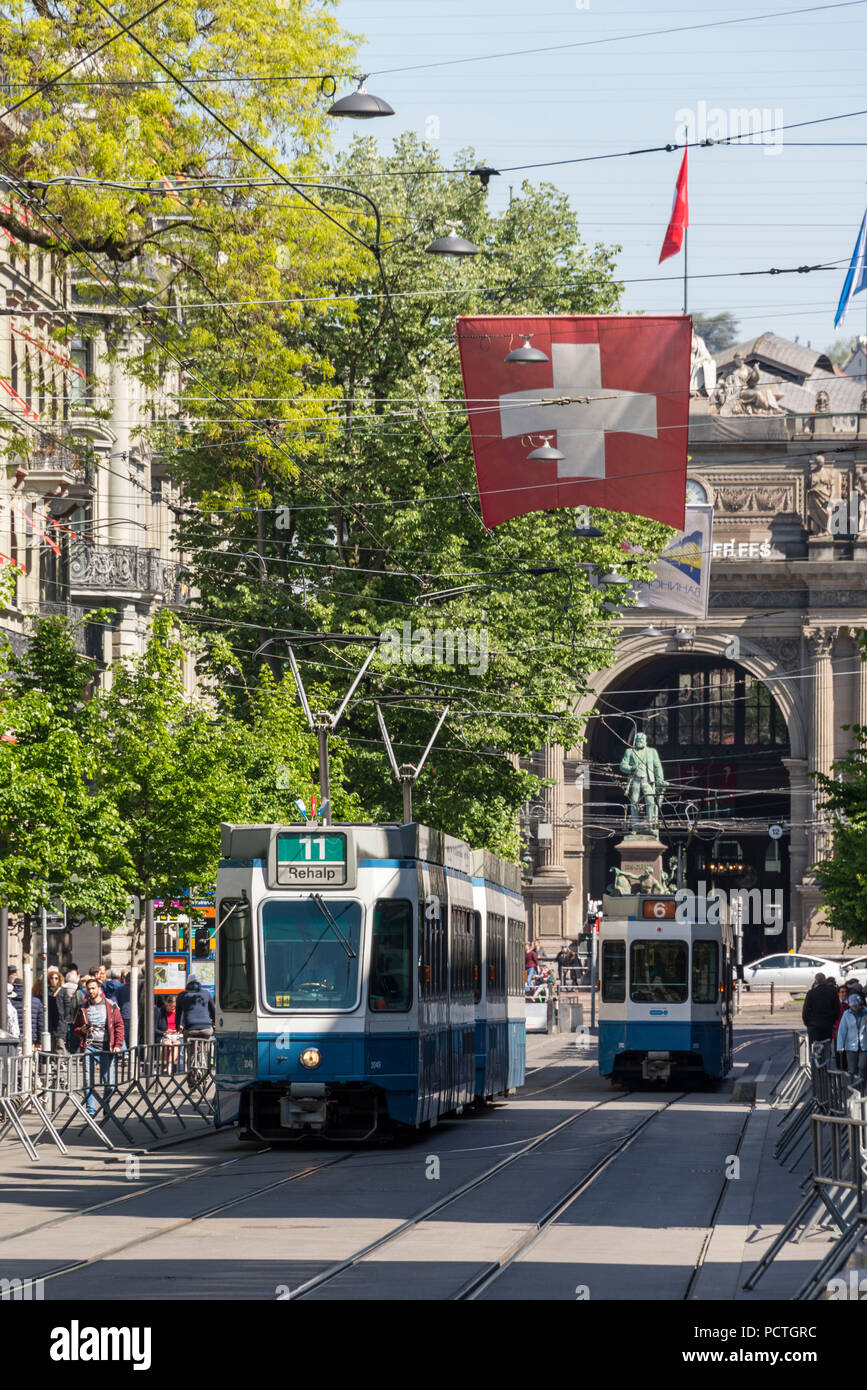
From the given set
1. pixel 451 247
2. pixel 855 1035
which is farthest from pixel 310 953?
pixel 451 247

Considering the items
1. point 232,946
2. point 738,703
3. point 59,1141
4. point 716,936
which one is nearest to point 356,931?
point 232,946

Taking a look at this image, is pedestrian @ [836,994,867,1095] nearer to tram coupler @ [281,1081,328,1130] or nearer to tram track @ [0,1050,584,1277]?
tram track @ [0,1050,584,1277]

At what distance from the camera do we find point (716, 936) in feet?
111

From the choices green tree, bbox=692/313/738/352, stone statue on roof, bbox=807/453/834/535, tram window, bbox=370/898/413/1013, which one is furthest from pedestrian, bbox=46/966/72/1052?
green tree, bbox=692/313/738/352

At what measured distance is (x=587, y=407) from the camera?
71.4 feet

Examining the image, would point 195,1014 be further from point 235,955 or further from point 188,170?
point 188,170

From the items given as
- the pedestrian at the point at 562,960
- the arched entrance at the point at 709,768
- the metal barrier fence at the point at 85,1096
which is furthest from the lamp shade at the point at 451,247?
the arched entrance at the point at 709,768

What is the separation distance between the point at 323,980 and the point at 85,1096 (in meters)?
3.23

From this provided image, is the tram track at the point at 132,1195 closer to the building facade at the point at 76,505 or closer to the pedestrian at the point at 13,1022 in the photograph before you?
the building facade at the point at 76,505

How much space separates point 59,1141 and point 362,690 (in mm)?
18986

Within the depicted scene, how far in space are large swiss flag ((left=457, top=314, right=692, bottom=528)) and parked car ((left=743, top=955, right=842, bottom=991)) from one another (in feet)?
154

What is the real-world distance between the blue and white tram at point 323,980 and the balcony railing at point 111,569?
29577mm

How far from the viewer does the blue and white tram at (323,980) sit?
2125cm

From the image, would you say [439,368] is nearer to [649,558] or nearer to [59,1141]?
[649,558]
